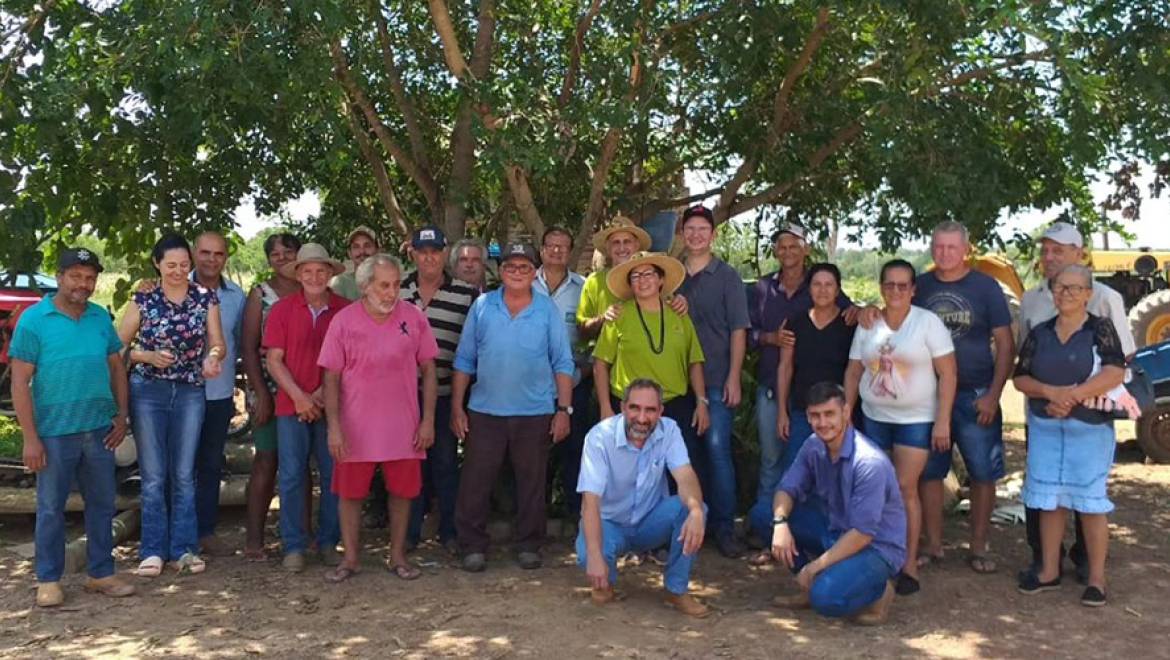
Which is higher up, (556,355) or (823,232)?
(823,232)

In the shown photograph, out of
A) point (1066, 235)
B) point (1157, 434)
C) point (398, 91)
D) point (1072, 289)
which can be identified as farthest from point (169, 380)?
point (1157, 434)

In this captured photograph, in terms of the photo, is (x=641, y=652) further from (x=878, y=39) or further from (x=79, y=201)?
(x=79, y=201)

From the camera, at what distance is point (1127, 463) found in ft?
31.1

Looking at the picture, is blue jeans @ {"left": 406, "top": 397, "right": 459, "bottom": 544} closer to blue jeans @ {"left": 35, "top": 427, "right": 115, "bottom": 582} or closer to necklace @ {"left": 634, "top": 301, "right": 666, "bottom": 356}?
necklace @ {"left": 634, "top": 301, "right": 666, "bottom": 356}

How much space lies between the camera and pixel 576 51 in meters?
7.45

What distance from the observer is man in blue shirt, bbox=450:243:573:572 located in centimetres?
584

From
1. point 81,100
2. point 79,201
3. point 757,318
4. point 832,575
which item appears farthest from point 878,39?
point 79,201

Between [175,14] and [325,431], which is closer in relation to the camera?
[175,14]

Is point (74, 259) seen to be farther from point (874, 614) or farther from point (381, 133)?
point (874, 614)

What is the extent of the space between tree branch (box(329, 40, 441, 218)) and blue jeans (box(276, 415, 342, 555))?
86.1 inches

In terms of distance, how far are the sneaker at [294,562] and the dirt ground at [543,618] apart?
0.06m

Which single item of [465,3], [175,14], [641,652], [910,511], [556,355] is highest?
[465,3]

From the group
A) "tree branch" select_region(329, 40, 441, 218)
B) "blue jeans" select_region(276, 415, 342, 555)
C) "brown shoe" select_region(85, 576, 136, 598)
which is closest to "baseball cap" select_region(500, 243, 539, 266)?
"blue jeans" select_region(276, 415, 342, 555)

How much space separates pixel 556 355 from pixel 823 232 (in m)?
3.71
